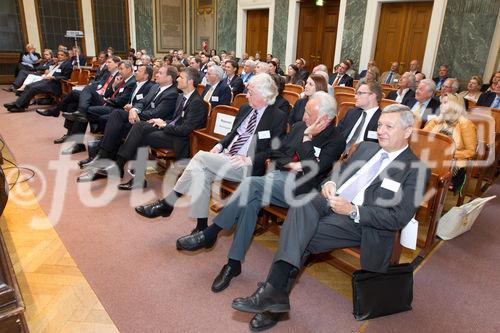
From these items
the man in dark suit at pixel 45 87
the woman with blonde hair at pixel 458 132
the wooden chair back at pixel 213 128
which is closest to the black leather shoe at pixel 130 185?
the wooden chair back at pixel 213 128

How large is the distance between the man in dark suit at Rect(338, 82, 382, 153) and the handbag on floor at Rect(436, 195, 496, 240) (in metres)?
0.83

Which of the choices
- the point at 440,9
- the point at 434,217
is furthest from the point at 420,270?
the point at 440,9

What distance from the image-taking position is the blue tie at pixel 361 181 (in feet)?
6.42

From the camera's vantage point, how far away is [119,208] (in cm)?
297

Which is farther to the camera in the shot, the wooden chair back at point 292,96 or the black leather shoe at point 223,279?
the wooden chair back at point 292,96

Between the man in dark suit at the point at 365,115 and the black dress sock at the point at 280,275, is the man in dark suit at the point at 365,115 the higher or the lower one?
the higher one

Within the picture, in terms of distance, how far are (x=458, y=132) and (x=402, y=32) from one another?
18.2 ft

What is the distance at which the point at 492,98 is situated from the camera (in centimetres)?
508

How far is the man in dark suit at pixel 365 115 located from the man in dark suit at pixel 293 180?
2.78 ft

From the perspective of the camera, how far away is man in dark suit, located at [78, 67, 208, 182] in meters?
3.17

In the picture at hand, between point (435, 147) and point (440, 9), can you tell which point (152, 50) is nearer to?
point (440, 9)

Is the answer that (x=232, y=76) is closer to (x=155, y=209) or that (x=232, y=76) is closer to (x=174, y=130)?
(x=174, y=130)

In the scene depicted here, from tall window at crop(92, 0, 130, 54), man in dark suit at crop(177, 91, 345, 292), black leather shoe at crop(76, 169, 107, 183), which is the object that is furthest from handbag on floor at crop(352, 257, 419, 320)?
tall window at crop(92, 0, 130, 54)

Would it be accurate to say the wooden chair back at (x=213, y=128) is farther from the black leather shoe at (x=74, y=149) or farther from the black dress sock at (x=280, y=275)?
the black leather shoe at (x=74, y=149)
